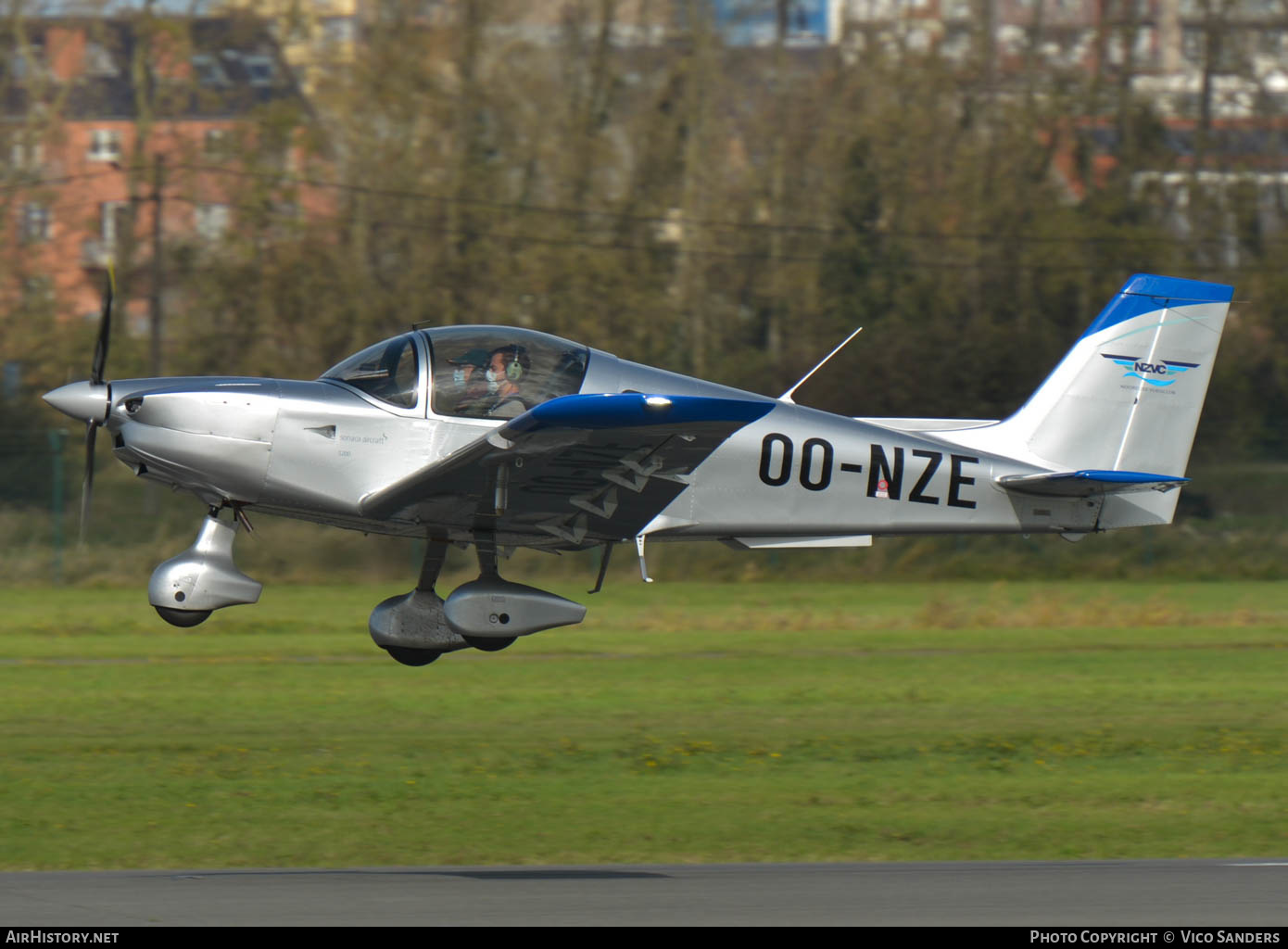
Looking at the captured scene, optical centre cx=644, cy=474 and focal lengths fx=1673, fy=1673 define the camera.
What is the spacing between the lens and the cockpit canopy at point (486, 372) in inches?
396

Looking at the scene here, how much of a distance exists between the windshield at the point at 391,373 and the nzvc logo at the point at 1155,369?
515 centimetres

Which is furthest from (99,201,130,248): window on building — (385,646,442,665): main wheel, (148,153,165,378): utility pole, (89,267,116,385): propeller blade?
(385,646,442,665): main wheel

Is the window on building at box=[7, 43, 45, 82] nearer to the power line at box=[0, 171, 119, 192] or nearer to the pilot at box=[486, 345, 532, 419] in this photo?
the power line at box=[0, 171, 119, 192]

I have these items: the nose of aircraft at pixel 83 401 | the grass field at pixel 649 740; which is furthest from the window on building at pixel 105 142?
the nose of aircraft at pixel 83 401

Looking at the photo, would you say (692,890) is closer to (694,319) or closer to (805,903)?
(805,903)

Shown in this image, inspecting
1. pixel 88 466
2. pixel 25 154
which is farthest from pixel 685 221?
pixel 88 466

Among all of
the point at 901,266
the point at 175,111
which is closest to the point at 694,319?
the point at 901,266

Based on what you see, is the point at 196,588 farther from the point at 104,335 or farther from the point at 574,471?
the point at 574,471

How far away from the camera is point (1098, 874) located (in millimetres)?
10461

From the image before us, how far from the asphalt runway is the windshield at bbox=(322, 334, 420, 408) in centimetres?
296

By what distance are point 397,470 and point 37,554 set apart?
20.1 m

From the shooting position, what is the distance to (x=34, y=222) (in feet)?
116

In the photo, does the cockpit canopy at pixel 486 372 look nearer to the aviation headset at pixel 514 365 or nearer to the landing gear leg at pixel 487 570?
the aviation headset at pixel 514 365

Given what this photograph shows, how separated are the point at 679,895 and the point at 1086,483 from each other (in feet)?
12.9
